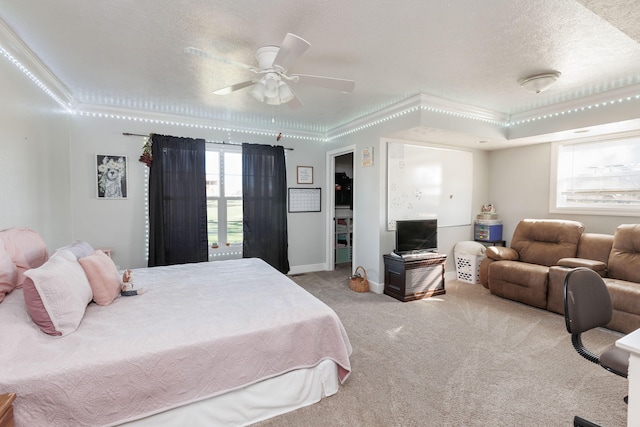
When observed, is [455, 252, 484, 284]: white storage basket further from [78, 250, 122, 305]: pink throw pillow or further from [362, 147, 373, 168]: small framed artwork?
[78, 250, 122, 305]: pink throw pillow

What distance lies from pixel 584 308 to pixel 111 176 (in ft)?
16.0

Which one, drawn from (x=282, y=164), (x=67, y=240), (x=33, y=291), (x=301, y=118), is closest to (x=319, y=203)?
(x=282, y=164)

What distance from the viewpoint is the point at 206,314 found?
1863mm

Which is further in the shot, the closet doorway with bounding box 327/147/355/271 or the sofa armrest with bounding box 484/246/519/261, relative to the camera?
the closet doorway with bounding box 327/147/355/271

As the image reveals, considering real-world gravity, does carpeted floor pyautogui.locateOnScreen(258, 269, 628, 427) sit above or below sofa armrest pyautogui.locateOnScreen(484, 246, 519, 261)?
below

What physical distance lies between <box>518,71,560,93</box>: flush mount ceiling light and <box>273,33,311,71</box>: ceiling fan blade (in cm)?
236

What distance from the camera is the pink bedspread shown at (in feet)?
4.30

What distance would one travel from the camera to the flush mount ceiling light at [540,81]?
2750 mm

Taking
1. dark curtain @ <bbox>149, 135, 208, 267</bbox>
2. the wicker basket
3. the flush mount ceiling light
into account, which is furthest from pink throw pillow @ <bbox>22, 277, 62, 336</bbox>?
the flush mount ceiling light

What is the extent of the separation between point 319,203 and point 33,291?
412 centimetres

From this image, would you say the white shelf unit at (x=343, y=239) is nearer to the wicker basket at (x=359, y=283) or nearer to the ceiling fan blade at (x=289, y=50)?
the wicker basket at (x=359, y=283)

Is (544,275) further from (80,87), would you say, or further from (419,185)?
(80,87)

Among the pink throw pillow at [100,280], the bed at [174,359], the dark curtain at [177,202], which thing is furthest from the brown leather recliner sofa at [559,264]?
the pink throw pillow at [100,280]

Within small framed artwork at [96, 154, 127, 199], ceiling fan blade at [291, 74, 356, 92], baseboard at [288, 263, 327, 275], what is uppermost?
ceiling fan blade at [291, 74, 356, 92]
